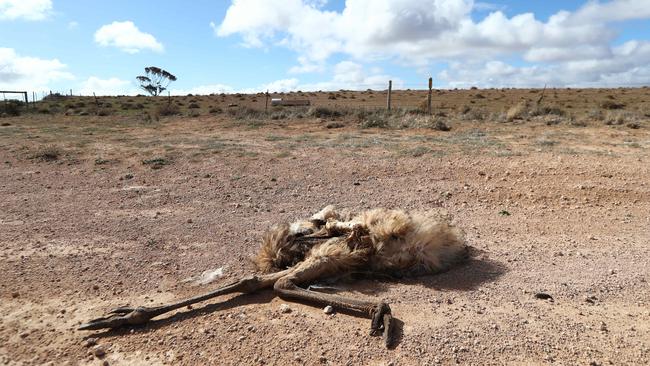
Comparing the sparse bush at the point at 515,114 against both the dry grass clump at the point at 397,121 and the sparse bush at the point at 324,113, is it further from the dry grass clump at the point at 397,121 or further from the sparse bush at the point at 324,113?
the sparse bush at the point at 324,113

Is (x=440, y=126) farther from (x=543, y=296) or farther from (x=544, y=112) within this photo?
(x=543, y=296)

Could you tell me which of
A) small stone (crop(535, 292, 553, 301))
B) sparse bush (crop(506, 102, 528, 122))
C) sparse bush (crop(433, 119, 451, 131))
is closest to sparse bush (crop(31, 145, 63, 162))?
sparse bush (crop(433, 119, 451, 131))

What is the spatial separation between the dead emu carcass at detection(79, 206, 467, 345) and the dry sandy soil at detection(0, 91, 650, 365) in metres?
0.13

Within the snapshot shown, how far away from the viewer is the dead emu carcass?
3.95m

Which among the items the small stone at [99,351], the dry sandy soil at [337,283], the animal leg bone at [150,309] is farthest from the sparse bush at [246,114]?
the small stone at [99,351]

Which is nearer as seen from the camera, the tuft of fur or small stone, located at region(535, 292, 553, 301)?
small stone, located at region(535, 292, 553, 301)

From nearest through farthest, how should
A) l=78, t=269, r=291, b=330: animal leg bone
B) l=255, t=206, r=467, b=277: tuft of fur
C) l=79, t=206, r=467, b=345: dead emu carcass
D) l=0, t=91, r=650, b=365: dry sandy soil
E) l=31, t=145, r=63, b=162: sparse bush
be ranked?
l=0, t=91, r=650, b=365: dry sandy soil → l=78, t=269, r=291, b=330: animal leg bone → l=79, t=206, r=467, b=345: dead emu carcass → l=255, t=206, r=467, b=277: tuft of fur → l=31, t=145, r=63, b=162: sparse bush

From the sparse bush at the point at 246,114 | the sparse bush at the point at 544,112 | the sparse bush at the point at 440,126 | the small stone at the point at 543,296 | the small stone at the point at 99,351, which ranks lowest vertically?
the small stone at the point at 99,351

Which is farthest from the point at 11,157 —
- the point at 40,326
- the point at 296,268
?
the point at 296,268

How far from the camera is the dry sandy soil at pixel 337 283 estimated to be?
10.5ft

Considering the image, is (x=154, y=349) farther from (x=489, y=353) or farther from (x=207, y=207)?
(x=207, y=207)

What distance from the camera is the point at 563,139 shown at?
40.8ft

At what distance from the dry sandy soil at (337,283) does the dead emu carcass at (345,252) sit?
0.13 meters

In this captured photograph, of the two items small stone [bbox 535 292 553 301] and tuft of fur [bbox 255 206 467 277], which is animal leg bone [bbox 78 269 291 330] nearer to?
tuft of fur [bbox 255 206 467 277]
